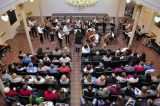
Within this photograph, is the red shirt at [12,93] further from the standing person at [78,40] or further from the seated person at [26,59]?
the standing person at [78,40]

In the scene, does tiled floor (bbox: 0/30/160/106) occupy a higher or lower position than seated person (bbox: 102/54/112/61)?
lower

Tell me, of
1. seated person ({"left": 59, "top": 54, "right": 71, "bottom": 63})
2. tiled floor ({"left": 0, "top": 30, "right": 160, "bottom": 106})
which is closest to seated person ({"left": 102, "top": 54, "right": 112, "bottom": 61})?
tiled floor ({"left": 0, "top": 30, "right": 160, "bottom": 106})

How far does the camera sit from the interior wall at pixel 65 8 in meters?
16.2

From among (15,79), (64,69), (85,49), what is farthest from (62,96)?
(85,49)

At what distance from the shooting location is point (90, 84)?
7.83 meters

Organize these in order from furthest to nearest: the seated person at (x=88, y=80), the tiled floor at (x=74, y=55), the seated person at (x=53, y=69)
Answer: the tiled floor at (x=74, y=55), the seated person at (x=53, y=69), the seated person at (x=88, y=80)

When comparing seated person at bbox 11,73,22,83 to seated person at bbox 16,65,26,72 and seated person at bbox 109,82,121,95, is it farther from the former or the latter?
seated person at bbox 109,82,121,95

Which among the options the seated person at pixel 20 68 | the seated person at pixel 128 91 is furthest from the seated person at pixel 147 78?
the seated person at pixel 20 68

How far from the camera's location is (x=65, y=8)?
647 inches

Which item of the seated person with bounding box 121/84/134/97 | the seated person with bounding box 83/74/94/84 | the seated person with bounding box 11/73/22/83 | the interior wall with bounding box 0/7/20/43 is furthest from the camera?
the interior wall with bounding box 0/7/20/43

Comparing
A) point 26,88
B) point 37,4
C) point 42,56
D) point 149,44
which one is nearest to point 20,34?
point 37,4

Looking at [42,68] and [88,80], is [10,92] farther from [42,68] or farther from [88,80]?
[88,80]

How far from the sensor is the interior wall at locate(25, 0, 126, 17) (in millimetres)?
16219

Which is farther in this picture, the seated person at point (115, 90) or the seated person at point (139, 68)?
the seated person at point (139, 68)
